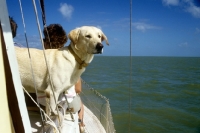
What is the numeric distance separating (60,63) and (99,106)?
2.89 meters

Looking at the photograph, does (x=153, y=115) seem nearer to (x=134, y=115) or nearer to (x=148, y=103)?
(x=134, y=115)

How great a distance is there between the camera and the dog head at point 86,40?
237cm

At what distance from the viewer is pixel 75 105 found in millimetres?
2604

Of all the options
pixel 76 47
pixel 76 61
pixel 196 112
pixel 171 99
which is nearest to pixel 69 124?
pixel 76 61

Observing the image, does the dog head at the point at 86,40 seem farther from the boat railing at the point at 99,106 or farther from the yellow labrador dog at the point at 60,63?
the boat railing at the point at 99,106

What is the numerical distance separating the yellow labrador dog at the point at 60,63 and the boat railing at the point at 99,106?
2.14m

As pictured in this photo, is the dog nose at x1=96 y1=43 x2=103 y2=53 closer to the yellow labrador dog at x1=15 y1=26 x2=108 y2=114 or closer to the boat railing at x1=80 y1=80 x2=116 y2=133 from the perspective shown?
the yellow labrador dog at x1=15 y1=26 x2=108 y2=114

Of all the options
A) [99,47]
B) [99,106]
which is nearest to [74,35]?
[99,47]

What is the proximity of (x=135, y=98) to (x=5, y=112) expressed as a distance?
14.5 meters

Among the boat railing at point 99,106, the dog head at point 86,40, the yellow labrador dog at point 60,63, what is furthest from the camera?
the boat railing at point 99,106

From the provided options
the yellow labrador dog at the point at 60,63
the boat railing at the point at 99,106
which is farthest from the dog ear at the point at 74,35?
the boat railing at the point at 99,106

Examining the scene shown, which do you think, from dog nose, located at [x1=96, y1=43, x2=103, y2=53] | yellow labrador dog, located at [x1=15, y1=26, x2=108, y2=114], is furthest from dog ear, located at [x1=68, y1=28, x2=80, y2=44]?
dog nose, located at [x1=96, y1=43, x2=103, y2=53]

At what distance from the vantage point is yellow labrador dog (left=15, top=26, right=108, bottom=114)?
2160mm

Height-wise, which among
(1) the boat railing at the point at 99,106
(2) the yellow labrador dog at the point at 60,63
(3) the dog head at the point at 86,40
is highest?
(3) the dog head at the point at 86,40
